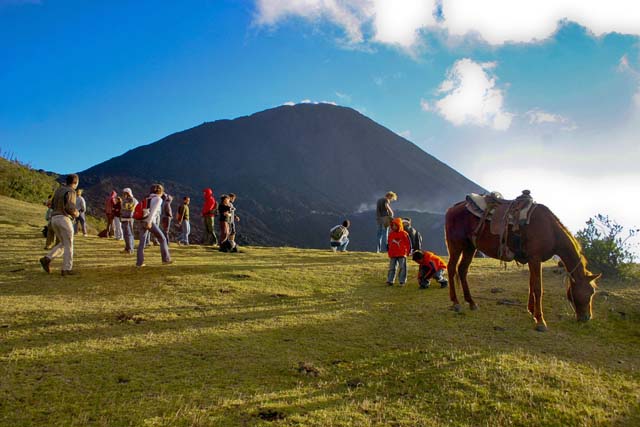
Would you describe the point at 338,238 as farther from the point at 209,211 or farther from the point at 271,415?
the point at 271,415

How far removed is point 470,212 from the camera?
9133 mm

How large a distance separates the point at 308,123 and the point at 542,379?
13463cm

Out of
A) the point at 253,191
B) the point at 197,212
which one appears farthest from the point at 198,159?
the point at 197,212

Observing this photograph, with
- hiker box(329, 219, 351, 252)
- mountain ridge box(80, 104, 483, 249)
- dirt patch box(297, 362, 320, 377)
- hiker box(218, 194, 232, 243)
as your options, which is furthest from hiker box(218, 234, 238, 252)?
mountain ridge box(80, 104, 483, 249)

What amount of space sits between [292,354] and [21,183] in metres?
33.5

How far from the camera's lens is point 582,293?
814cm

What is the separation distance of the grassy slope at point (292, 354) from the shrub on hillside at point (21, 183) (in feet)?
76.7

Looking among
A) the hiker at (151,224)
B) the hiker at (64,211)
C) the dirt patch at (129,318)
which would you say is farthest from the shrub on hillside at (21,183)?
the dirt patch at (129,318)

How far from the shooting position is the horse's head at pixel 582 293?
8078 millimetres

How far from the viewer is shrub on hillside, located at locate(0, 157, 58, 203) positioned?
99.1ft

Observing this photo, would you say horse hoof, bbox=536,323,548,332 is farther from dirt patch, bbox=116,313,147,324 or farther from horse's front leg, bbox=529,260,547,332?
dirt patch, bbox=116,313,147,324

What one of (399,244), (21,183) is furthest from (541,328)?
(21,183)

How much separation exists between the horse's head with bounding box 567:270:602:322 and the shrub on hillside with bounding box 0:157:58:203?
33.5 meters

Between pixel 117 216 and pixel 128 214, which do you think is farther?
pixel 117 216
